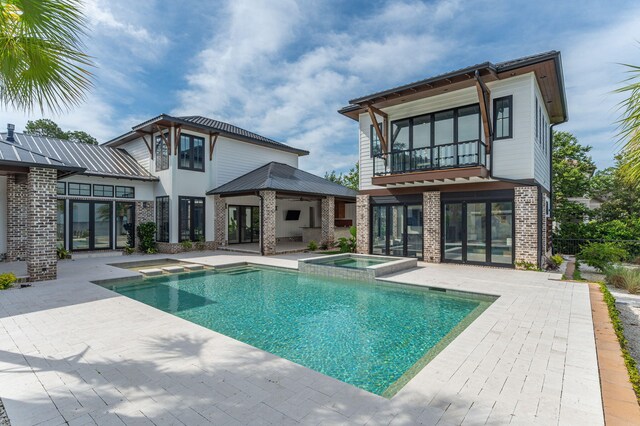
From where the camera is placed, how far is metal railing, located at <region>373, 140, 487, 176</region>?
34.9 feet

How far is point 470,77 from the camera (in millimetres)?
9680

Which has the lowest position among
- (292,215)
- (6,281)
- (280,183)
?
(6,281)

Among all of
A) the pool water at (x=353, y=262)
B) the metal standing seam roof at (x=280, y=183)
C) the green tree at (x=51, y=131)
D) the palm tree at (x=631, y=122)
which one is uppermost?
the green tree at (x=51, y=131)

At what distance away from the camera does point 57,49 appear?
11.5ft

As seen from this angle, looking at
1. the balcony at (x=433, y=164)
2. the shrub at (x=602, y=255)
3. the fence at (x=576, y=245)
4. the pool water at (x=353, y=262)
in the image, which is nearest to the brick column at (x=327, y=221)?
the balcony at (x=433, y=164)

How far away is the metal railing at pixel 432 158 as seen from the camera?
34.9 ft

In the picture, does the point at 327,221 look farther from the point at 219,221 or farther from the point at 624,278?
the point at 624,278

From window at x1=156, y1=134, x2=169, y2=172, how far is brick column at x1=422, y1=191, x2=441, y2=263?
11.8m

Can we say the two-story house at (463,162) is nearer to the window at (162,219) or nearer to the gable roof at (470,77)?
the gable roof at (470,77)

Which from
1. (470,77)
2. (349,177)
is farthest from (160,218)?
(349,177)

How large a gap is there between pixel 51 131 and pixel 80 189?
21955 mm

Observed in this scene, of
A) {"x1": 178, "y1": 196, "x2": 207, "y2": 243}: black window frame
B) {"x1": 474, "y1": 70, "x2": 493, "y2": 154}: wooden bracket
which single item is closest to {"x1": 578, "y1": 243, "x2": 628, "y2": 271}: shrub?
{"x1": 474, "y1": 70, "x2": 493, "y2": 154}: wooden bracket

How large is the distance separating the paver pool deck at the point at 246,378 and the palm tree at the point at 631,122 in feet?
7.49

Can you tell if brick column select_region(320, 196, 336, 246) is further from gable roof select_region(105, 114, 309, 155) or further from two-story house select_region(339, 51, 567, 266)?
gable roof select_region(105, 114, 309, 155)
